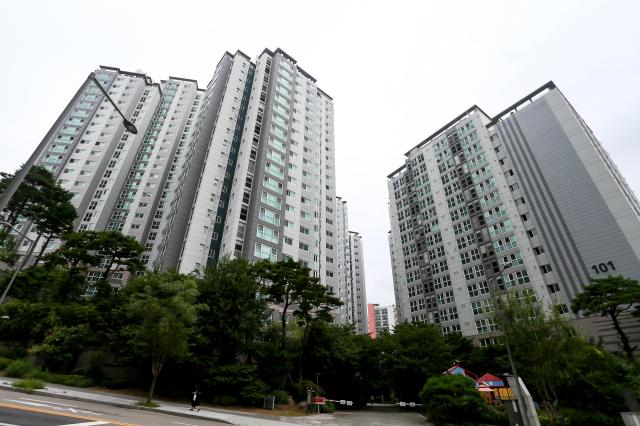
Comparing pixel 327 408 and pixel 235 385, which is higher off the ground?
pixel 235 385

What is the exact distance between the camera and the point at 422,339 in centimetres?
3947

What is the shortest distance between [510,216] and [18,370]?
2546 inches

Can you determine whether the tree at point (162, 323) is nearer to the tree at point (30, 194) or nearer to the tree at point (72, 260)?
the tree at point (72, 260)

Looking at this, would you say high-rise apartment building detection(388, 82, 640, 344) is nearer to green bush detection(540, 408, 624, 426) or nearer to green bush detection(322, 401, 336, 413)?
green bush detection(540, 408, 624, 426)

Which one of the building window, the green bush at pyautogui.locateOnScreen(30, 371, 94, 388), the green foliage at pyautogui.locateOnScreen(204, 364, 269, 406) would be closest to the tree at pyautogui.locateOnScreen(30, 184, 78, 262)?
the green bush at pyautogui.locateOnScreen(30, 371, 94, 388)

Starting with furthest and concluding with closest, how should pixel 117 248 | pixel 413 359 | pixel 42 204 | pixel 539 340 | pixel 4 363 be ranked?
pixel 42 204, pixel 117 248, pixel 413 359, pixel 4 363, pixel 539 340

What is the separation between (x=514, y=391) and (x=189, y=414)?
1776cm

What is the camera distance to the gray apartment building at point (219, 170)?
163ft

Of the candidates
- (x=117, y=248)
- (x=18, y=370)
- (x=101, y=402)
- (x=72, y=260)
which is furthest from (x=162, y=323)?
(x=72, y=260)

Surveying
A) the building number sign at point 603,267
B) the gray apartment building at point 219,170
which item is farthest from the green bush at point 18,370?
the building number sign at point 603,267

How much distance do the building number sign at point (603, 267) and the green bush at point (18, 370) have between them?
2436 inches

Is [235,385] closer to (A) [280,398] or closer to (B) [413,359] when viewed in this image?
(A) [280,398]

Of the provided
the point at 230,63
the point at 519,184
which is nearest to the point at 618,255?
the point at 519,184

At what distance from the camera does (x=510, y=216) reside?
54.0 metres
